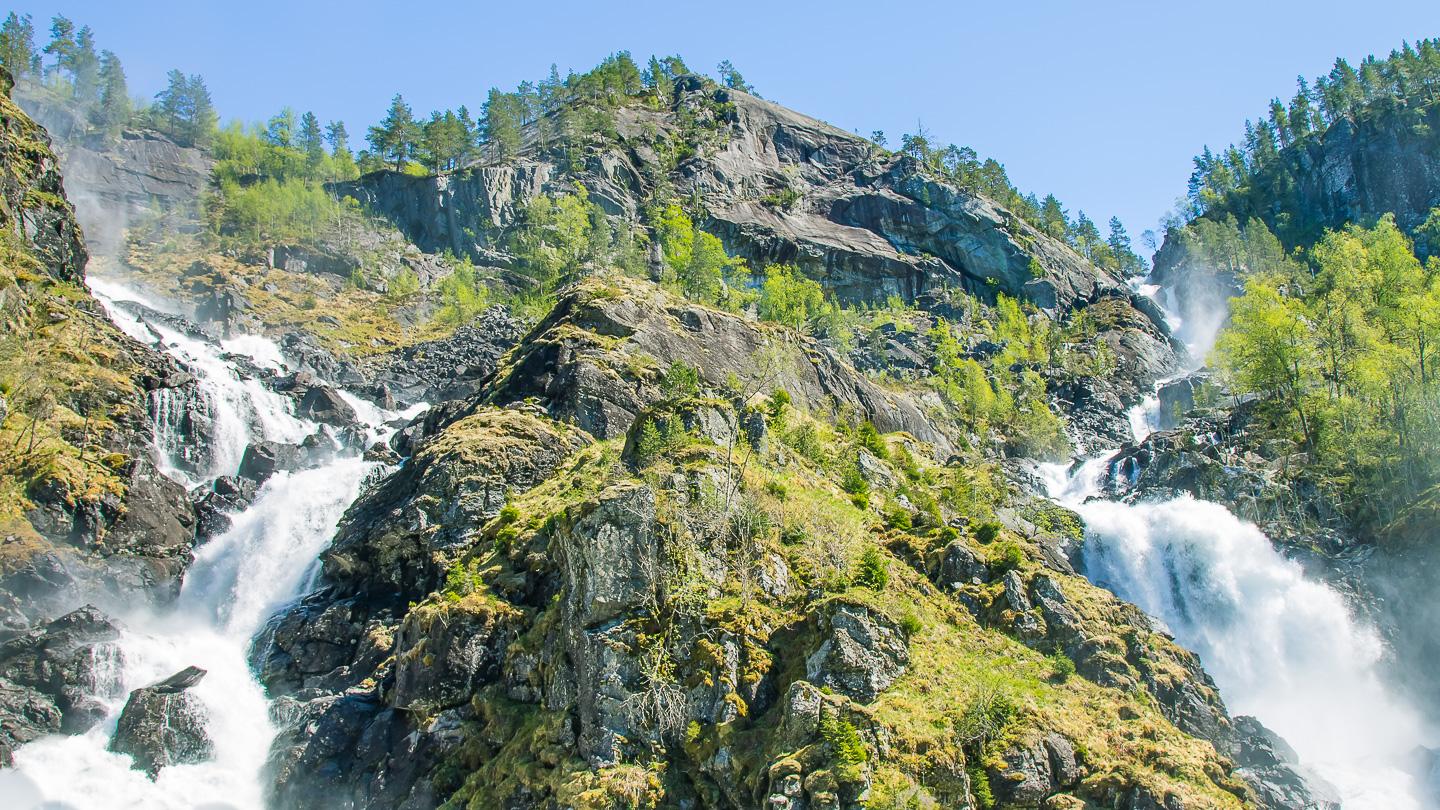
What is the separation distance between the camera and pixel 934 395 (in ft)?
258

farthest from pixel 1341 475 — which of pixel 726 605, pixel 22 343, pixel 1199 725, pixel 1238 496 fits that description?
pixel 22 343

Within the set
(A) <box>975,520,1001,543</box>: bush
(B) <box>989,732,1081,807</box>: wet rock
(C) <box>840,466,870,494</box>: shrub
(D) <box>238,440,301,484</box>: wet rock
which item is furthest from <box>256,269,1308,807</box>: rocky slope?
(D) <box>238,440,301,484</box>: wet rock

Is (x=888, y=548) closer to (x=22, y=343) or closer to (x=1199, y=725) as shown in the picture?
(x=1199, y=725)

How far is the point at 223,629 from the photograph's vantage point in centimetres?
3675

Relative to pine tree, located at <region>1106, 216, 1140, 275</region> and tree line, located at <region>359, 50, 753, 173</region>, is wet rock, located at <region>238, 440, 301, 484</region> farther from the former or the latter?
pine tree, located at <region>1106, 216, 1140, 275</region>

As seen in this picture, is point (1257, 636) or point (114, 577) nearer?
point (114, 577)

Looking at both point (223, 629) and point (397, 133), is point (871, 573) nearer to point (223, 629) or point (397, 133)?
point (223, 629)

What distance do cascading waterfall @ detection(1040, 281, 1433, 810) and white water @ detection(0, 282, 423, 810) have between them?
42499mm

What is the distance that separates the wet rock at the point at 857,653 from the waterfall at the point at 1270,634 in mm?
16190

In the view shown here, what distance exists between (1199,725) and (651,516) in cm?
1888

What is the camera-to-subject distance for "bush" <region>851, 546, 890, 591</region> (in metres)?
26.3

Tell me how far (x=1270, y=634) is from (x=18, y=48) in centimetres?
16286

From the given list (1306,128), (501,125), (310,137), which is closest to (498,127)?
(501,125)

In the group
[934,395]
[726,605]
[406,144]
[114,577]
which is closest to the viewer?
[726,605]
